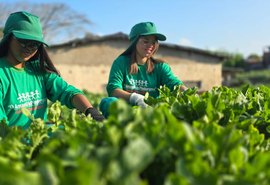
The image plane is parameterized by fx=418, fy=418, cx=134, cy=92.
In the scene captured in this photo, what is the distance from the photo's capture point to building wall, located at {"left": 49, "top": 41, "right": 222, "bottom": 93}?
20.0m

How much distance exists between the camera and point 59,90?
122 inches

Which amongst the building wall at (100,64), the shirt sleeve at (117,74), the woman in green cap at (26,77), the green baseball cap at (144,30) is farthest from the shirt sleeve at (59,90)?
the building wall at (100,64)

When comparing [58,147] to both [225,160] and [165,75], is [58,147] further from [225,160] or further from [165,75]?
[165,75]

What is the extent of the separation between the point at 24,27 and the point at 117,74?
3.95 feet

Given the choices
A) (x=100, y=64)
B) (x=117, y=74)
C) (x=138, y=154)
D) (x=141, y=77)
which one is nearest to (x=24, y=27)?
(x=117, y=74)

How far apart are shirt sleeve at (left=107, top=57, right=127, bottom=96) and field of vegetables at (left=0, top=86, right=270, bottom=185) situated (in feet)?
6.38

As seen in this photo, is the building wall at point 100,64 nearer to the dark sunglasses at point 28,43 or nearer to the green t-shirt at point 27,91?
the green t-shirt at point 27,91

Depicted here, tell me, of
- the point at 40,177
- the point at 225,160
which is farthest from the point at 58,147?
the point at 225,160

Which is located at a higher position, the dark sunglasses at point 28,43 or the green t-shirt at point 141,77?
the dark sunglasses at point 28,43

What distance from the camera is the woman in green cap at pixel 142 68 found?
3.82m

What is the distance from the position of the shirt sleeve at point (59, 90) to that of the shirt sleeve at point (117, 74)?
1.83 feet

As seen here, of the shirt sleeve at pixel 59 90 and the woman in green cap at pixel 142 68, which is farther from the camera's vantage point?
the woman in green cap at pixel 142 68

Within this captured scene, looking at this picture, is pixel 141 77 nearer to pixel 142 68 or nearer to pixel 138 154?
pixel 142 68

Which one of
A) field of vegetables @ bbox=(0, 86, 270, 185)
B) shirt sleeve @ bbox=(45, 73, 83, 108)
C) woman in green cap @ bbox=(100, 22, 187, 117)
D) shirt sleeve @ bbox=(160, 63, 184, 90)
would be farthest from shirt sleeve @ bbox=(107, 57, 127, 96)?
field of vegetables @ bbox=(0, 86, 270, 185)
